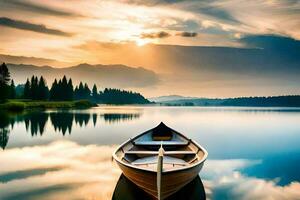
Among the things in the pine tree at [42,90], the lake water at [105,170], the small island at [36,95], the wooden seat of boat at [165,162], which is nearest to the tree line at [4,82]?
the small island at [36,95]

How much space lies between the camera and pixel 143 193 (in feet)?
49.8

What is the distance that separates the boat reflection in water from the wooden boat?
2.84 ft

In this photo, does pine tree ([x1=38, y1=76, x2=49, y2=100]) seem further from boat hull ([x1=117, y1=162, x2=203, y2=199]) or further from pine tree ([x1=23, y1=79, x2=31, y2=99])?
boat hull ([x1=117, y1=162, x2=203, y2=199])

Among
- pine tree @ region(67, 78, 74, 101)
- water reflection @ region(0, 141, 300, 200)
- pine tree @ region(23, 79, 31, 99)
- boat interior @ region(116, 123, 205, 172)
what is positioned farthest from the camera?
pine tree @ region(67, 78, 74, 101)

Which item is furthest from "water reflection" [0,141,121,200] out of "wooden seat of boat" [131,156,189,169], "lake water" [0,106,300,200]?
"wooden seat of boat" [131,156,189,169]

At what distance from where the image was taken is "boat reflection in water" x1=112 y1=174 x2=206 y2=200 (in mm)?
15008

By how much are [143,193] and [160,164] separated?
10.7 ft

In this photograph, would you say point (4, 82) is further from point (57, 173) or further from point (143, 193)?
point (143, 193)

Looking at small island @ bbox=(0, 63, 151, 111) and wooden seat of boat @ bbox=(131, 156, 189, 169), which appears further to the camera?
small island @ bbox=(0, 63, 151, 111)

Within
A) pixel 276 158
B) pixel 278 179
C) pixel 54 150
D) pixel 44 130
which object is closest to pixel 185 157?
pixel 278 179

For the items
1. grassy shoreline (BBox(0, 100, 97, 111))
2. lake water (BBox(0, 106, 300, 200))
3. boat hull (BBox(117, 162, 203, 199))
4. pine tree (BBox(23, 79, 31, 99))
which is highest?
pine tree (BBox(23, 79, 31, 99))

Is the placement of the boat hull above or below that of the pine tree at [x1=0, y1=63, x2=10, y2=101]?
below

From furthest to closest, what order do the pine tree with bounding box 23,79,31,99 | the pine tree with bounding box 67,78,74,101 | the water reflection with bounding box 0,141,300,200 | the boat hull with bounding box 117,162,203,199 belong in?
the pine tree with bounding box 67,78,74,101, the pine tree with bounding box 23,79,31,99, the water reflection with bounding box 0,141,300,200, the boat hull with bounding box 117,162,203,199

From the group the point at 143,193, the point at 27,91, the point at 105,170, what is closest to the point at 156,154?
the point at 143,193
